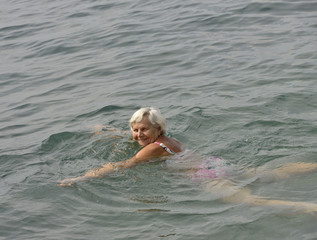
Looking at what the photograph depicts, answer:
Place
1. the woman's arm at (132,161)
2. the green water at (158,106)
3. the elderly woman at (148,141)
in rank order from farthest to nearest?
the elderly woman at (148,141) < the woman's arm at (132,161) < the green water at (158,106)

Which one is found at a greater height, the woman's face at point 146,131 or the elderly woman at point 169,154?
the woman's face at point 146,131

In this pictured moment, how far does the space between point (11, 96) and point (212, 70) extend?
4.51 metres

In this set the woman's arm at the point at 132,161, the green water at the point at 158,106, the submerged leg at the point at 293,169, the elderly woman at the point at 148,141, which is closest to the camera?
the green water at the point at 158,106

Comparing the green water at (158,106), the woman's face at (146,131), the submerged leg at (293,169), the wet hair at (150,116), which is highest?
the wet hair at (150,116)

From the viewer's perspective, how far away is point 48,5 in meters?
21.0

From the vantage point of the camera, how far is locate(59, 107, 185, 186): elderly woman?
7273 millimetres

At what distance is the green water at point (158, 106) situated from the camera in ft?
19.7

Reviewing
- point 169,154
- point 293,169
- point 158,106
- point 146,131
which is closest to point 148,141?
point 146,131

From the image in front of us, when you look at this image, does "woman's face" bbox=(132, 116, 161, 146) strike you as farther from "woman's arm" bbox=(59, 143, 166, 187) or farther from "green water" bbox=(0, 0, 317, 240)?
"green water" bbox=(0, 0, 317, 240)

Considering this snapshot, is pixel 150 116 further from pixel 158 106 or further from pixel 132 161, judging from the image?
pixel 158 106

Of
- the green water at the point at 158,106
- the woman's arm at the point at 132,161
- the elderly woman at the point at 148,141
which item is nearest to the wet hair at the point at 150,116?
the elderly woman at the point at 148,141

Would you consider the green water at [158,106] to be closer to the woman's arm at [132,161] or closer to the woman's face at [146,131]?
the woman's arm at [132,161]

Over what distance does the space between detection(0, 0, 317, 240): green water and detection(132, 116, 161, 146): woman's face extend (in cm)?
40

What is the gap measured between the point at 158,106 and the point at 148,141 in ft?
8.58
